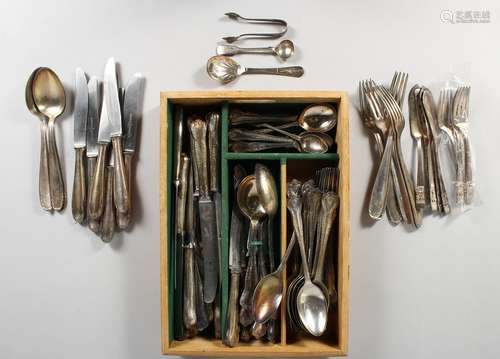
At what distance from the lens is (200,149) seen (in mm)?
1143

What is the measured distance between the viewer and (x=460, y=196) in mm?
1195

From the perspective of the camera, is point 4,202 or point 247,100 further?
point 4,202

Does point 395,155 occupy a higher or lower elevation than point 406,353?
higher

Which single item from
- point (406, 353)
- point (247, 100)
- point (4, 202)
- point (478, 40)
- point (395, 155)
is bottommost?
point (406, 353)

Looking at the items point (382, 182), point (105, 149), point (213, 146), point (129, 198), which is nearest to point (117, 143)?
point (105, 149)

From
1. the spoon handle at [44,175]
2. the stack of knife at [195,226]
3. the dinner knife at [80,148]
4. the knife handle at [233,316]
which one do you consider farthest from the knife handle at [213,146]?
the spoon handle at [44,175]

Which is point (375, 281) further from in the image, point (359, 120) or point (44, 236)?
point (44, 236)

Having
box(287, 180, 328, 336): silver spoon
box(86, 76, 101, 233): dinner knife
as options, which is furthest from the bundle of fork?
box(86, 76, 101, 233): dinner knife

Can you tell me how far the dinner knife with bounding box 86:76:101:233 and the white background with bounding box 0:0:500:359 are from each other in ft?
0.16

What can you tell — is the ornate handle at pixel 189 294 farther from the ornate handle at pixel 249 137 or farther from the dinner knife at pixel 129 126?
the ornate handle at pixel 249 137

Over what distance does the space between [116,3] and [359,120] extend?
710 mm

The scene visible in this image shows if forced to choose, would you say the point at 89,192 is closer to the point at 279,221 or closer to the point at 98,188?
the point at 98,188

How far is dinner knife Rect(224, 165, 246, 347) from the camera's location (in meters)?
1.09

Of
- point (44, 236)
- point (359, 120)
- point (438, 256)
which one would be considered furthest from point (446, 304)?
point (44, 236)
